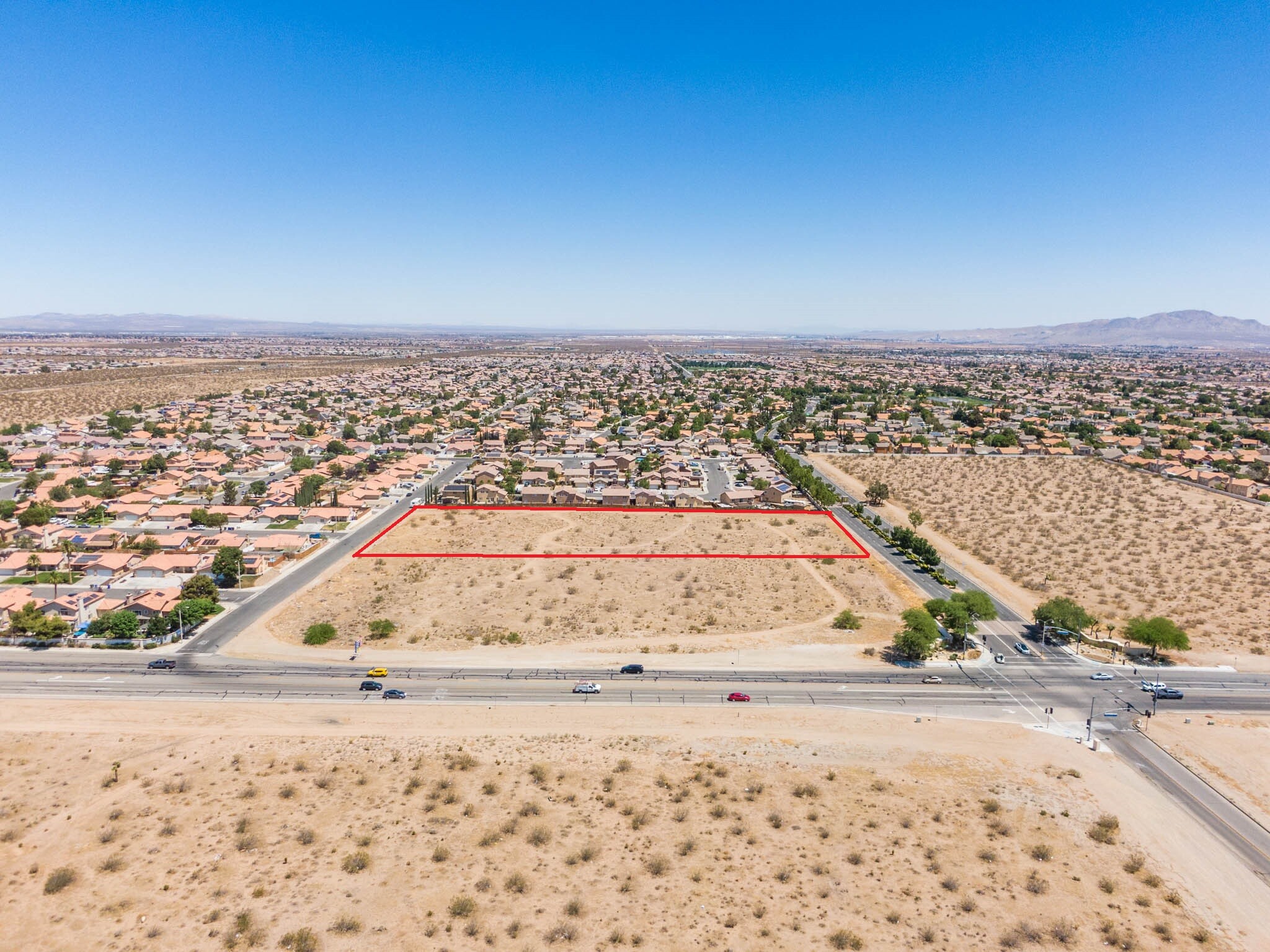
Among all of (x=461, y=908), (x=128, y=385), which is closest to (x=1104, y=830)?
(x=461, y=908)

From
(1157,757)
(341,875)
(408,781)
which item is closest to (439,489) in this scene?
(408,781)

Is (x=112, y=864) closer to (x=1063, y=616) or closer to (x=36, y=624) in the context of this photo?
(x=36, y=624)

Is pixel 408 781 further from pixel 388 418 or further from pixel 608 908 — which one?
pixel 388 418

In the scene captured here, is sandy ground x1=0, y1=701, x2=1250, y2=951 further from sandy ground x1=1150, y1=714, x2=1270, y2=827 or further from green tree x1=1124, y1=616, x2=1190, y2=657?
green tree x1=1124, y1=616, x2=1190, y2=657

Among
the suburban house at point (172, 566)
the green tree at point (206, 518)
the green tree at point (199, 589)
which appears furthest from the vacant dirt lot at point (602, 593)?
the green tree at point (206, 518)

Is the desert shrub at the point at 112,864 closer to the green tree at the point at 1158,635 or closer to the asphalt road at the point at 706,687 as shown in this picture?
the asphalt road at the point at 706,687

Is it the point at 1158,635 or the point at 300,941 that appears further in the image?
the point at 1158,635

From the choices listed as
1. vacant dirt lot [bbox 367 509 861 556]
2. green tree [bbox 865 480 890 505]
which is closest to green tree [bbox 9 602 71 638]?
vacant dirt lot [bbox 367 509 861 556]
